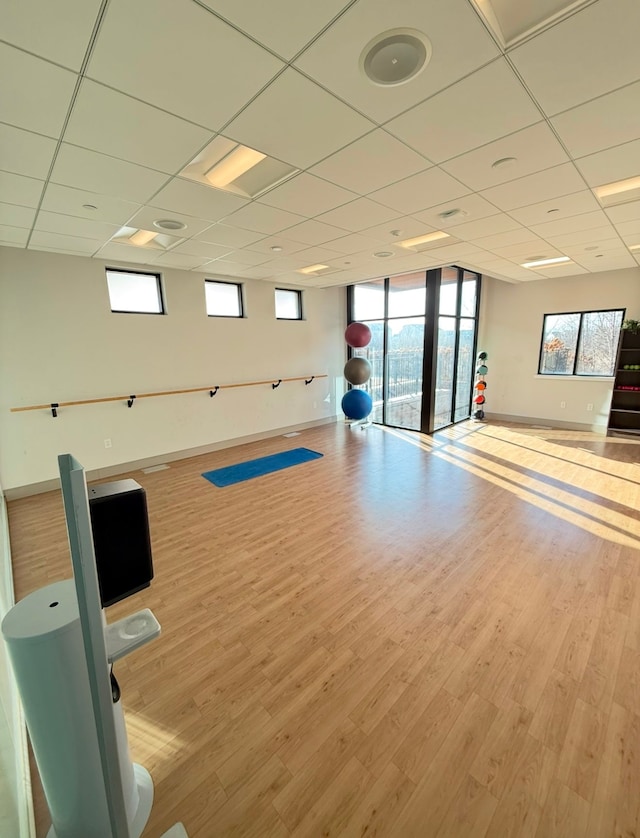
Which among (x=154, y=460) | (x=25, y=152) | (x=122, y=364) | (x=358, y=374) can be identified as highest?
(x=25, y=152)

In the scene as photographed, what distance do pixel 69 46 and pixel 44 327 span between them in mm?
3821

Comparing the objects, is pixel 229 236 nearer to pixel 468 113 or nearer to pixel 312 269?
pixel 312 269

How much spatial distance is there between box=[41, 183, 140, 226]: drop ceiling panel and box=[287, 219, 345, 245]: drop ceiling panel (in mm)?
1521

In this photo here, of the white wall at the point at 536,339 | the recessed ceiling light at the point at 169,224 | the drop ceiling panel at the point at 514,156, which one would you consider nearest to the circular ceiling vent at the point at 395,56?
the drop ceiling panel at the point at 514,156

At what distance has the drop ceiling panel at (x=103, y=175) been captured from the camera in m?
2.21

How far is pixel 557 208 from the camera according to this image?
327cm

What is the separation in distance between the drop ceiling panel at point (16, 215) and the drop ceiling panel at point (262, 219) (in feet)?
5.66

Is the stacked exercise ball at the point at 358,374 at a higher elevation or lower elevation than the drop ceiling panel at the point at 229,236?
lower

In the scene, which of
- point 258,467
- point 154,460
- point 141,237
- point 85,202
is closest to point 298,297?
point 141,237

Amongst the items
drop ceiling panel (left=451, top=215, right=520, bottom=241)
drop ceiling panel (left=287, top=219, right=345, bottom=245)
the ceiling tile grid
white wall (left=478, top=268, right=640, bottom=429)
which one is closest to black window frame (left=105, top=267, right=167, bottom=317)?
the ceiling tile grid

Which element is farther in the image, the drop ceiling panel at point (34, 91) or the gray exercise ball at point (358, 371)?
the gray exercise ball at point (358, 371)

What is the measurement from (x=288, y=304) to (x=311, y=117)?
5337 mm

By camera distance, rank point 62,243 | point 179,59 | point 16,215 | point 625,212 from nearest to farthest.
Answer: point 179,59, point 16,215, point 625,212, point 62,243

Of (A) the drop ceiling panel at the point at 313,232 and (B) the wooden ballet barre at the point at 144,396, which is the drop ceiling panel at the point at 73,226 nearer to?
(A) the drop ceiling panel at the point at 313,232
